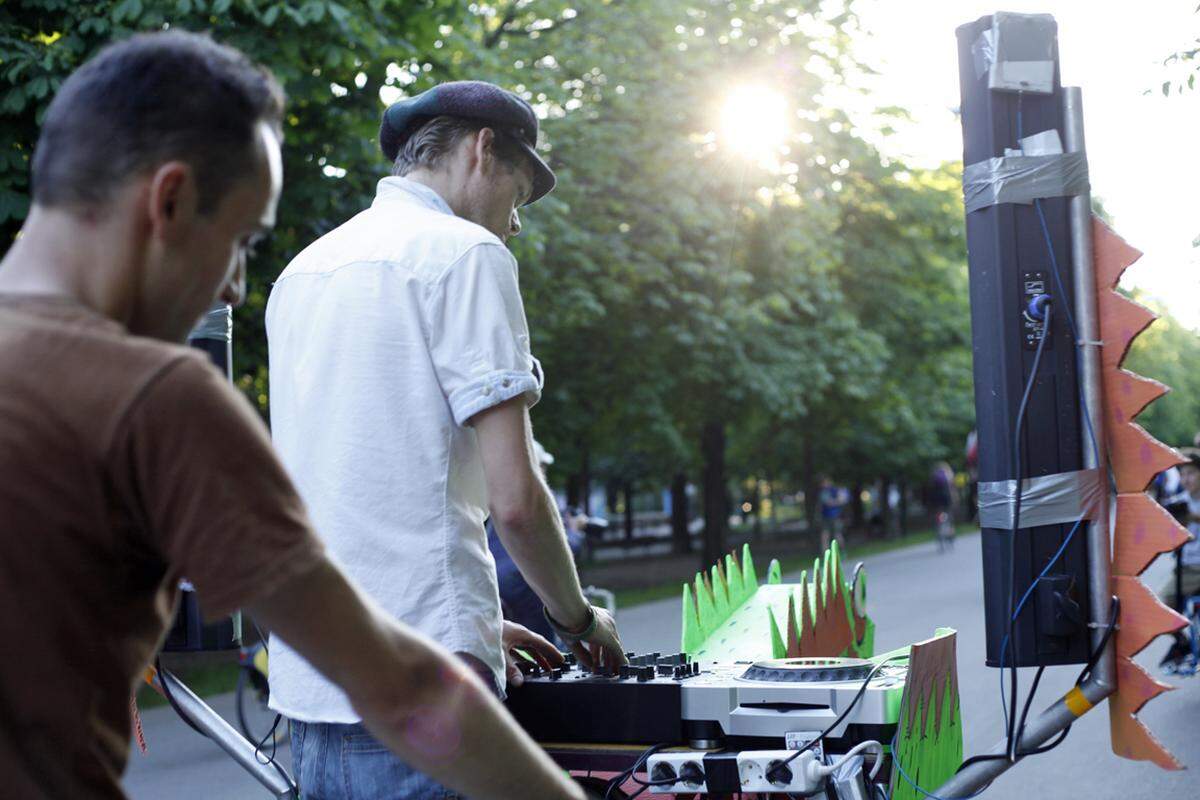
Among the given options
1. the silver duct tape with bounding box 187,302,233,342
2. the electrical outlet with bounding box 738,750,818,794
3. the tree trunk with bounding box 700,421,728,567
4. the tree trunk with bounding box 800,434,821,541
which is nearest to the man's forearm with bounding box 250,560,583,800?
the electrical outlet with bounding box 738,750,818,794

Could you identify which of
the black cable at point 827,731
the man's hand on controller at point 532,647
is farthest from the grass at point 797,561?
the black cable at point 827,731

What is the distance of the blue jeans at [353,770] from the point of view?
2.13 metres

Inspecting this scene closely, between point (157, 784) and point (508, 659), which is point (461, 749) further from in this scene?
point (157, 784)

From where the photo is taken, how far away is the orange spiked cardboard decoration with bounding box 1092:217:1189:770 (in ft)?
10.5

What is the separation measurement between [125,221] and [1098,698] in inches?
104

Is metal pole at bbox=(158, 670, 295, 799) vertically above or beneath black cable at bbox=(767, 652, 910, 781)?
beneath

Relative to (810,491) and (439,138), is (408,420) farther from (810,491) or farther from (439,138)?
(810,491)

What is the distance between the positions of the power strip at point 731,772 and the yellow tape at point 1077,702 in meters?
0.86

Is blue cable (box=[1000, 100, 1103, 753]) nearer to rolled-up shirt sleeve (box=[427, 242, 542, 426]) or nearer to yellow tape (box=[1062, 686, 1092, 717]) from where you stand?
yellow tape (box=[1062, 686, 1092, 717])

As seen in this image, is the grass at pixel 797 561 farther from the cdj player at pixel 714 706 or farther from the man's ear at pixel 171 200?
the man's ear at pixel 171 200

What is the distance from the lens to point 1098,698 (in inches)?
128

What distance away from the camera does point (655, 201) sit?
713 inches

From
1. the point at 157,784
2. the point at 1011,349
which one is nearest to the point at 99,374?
the point at 1011,349

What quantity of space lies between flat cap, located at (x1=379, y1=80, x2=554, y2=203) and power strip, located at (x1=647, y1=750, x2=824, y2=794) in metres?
1.15
